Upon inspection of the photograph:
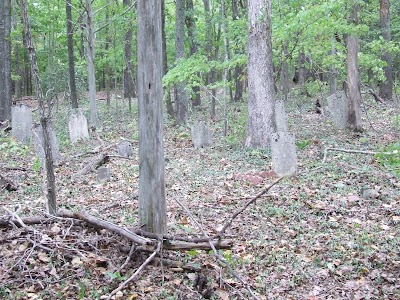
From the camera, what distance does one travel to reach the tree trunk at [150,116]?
429cm

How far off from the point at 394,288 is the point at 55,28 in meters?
19.8

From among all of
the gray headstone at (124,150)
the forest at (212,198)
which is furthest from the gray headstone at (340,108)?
the gray headstone at (124,150)

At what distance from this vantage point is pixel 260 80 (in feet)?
35.0

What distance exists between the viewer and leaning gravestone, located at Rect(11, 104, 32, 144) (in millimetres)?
13016

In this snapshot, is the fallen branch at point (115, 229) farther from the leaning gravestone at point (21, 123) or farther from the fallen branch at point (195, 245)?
the leaning gravestone at point (21, 123)

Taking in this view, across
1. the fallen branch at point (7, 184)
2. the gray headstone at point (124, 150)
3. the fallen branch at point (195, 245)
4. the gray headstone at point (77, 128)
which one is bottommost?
the fallen branch at point (195, 245)

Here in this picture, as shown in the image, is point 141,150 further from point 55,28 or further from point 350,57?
point 55,28

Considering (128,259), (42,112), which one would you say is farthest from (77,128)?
(128,259)

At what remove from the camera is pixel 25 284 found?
3834mm

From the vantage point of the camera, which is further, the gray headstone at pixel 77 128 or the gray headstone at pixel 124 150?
the gray headstone at pixel 77 128

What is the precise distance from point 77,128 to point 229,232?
9.44 meters

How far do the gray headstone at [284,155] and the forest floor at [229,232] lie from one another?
24 cm

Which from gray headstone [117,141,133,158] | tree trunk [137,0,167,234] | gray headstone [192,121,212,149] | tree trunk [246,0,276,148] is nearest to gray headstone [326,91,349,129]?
tree trunk [246,0,276,148]

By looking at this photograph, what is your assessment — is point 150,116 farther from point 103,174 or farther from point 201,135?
point 201,135
